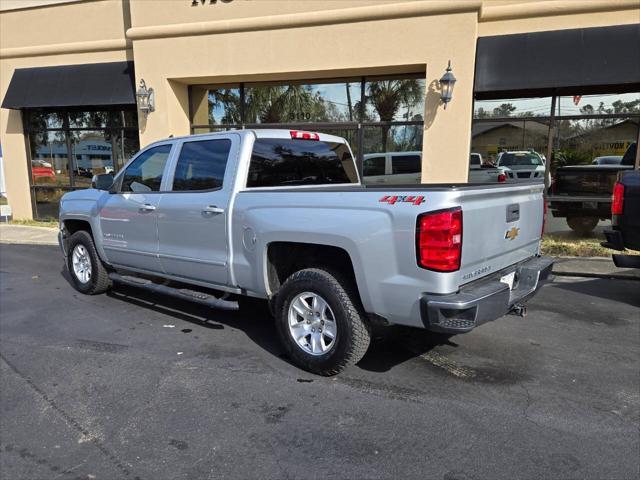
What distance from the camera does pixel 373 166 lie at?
10594mm

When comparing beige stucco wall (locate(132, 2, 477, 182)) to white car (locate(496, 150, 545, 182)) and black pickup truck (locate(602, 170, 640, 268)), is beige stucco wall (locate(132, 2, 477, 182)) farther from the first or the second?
black pickup truck (locate(602, 170, 640, 268))

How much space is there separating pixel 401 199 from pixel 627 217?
3553 millimetres

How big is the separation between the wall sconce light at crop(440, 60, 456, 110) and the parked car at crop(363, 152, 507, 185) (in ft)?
4.53

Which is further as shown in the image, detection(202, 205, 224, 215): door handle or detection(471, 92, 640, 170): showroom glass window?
detection(471, 92, 640, 170): showroom glass window

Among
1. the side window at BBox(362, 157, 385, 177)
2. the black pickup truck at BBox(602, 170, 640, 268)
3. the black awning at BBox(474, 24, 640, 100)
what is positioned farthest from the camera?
the side window at BBox(362, 157, 385, 177)

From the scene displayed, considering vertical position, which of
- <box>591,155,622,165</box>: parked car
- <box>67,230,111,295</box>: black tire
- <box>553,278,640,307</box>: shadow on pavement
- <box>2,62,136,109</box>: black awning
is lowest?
<box>553,278,640,307</box>: shadow on pavement

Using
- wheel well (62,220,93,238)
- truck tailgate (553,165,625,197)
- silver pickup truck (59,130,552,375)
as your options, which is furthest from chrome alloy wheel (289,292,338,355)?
truck tailgate (553,165,625,197)

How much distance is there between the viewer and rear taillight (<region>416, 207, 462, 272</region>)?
2.98m

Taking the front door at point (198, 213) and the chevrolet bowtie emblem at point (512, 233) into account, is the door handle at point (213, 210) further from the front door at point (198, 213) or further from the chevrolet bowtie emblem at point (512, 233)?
the chevrolet bowtie emblem at point (512, 233)

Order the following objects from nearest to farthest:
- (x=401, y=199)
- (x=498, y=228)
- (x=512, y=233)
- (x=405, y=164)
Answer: (x=401, y=199)
(x=498, y=228)
(x=512, y=233)
(x=405, y=164)

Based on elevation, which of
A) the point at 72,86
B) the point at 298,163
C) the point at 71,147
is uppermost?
the point at 72,86

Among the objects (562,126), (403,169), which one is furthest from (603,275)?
(403,169)

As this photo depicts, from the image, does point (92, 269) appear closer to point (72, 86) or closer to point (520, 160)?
point (72, 86)

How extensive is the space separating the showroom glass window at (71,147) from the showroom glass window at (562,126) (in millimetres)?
8840
